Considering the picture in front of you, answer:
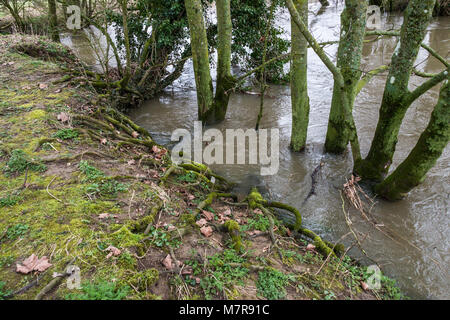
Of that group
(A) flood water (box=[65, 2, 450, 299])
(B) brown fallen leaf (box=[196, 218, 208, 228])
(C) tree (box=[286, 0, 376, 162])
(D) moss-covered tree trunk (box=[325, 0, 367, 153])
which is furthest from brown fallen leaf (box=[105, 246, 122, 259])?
(D) moss-covered tree trunk (box=[325, 0, 367, 153])

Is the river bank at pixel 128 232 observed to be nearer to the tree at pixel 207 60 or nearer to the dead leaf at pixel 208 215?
the dead leaf at pixel 208 215

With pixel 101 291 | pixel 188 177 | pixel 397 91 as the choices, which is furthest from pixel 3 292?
pixel 397 91

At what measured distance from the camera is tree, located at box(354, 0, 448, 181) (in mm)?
3871

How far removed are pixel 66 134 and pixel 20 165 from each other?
1183mm

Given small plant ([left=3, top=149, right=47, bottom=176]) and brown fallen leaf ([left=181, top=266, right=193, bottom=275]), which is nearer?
brown fallen leaf ([left=181, top=266, right=193, bottom=275])

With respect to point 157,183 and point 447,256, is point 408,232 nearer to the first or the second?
point 447,256

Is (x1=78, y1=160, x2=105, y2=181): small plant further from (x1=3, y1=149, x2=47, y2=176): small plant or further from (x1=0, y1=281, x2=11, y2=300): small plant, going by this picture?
(x1=0, y1=281, x2=11, y2=300): small plant

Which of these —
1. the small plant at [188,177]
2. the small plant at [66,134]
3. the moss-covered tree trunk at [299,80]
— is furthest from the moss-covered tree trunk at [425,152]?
the small plant at [66,134]

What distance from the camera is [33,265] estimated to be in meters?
2.67

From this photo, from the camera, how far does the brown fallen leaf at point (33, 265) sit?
8.62 feet

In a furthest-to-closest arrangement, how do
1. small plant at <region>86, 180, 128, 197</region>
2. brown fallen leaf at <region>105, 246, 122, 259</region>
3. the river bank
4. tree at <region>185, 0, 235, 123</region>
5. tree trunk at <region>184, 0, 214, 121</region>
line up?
tree at <region>185, 0, 235, 123</region> → tree trunk at <region>184, 0, 214, 121</region> → small plant at <region>86, 180, 128, 197</region> → brown fallen leaf at <region>105, 246, 122, 259</region> → the river bank

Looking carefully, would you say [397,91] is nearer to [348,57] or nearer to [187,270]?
[348,57]

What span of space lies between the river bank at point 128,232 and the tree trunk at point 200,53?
2563 mm
